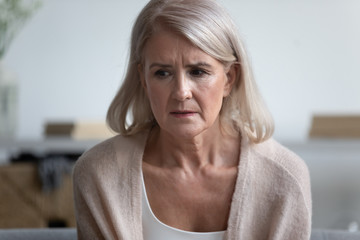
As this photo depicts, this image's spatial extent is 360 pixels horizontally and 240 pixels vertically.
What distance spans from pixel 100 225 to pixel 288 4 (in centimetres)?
196

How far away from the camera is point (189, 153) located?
5.57 feet

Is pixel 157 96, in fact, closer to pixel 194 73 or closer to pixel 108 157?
pixel 194 73

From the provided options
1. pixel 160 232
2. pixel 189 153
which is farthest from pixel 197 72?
pixel 160 232

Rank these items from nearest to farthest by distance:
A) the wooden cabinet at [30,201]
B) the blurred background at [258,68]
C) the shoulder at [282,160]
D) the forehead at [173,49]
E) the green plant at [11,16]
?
the forehead at [173,49] < the shoulder at [282,160] < the wooden cabinet at [30,201] < the green plant at [11,16] < the blurred background at [258,68]

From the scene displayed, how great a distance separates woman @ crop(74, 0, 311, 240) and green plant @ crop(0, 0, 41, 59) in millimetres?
1555

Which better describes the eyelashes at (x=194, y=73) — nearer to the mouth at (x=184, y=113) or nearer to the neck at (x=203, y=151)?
the mouth at (x=184, y=113)

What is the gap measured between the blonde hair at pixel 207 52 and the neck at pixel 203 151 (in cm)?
3

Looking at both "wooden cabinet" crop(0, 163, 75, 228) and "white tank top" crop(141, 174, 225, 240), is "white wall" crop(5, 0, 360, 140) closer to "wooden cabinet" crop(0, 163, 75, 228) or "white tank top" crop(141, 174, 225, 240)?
"wooden cabinet" crop(0, 163, 75, 228)

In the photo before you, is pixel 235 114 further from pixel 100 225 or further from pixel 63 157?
pixel 63 157

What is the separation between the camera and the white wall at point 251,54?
330 cm

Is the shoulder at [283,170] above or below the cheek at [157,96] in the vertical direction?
below

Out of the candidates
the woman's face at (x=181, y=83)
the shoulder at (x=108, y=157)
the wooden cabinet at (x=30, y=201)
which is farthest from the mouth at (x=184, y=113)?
the wooden cabinet at (x=30, y=201)

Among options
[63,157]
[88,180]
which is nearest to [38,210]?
[63,157]

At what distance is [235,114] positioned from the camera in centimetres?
172
